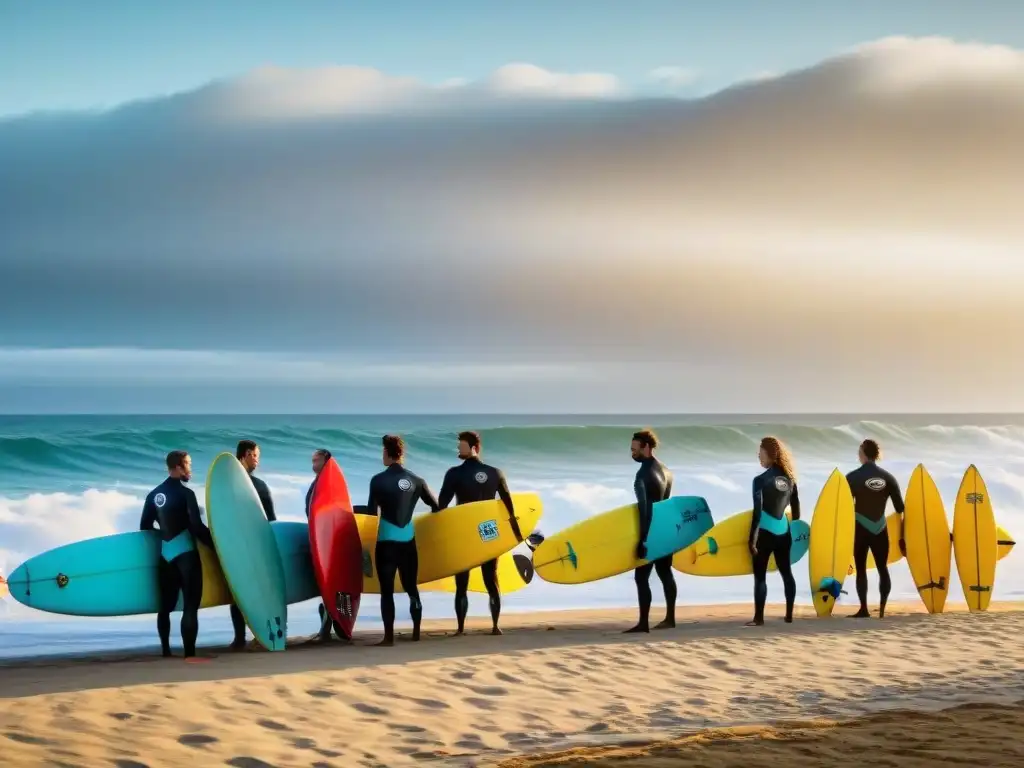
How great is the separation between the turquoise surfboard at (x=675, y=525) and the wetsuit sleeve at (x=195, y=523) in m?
3.12

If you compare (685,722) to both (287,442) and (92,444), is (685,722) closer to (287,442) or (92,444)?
(92,444)

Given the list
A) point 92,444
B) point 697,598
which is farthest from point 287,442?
point 697,598

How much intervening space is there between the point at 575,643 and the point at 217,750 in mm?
3313

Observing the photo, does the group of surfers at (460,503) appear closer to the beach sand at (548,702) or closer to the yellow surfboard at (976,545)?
the beach sand at (548,702)

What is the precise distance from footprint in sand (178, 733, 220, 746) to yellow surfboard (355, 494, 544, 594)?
9.87 ft

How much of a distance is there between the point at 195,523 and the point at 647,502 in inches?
124

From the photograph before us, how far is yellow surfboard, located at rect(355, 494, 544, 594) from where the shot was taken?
8.21 m

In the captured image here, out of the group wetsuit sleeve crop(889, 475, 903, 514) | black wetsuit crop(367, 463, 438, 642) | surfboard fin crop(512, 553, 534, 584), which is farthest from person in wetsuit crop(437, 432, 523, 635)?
wetsuit sleeve crop(889, 475, 903, 514)

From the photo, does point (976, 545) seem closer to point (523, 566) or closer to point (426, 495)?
point (523, 566)

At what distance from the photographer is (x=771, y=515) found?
8.58m

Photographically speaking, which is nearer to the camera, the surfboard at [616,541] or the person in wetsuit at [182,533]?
the person in wetsuit at [182,533]

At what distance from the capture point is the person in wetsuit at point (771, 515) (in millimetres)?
8516

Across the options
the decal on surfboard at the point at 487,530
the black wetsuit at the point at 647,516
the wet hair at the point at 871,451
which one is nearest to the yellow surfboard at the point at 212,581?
the decal on surfboard at the point at 487,530

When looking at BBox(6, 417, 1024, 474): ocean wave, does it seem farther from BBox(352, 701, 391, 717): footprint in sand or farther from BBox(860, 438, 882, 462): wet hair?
BBox(352, 701, 391, 717): footprint in sand
